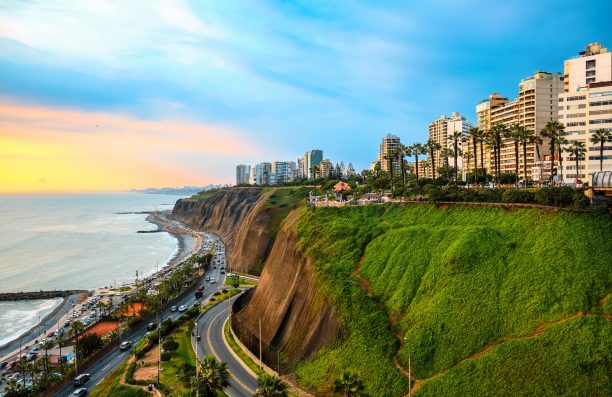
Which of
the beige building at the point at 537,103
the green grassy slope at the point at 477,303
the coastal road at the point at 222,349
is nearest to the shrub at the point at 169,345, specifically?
the coastal road at the point at 222,349

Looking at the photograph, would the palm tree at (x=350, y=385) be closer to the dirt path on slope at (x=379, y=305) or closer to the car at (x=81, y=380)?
the dirt path on slope at (x=379, y=305)

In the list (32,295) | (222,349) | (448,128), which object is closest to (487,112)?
(448,128)

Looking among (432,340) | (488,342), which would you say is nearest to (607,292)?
(488,342)

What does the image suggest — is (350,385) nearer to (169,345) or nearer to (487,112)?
(169,345)

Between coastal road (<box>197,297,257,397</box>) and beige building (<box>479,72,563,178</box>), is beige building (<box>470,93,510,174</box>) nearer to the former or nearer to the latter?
beige building (<box>479,72,563,178</box>)

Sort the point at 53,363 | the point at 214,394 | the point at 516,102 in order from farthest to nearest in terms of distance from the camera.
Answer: the point at 516,102 → the point at 53,363 → the point at 214,394

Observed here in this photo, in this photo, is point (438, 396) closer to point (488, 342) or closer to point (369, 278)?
point (488, 342)
